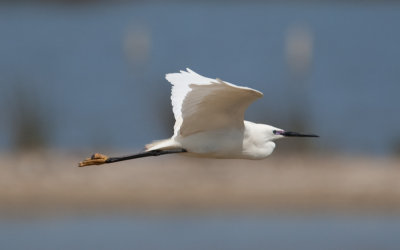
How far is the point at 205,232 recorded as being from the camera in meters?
15.8

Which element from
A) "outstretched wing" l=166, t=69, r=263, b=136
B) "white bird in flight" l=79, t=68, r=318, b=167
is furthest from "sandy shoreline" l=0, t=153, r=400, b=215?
"outstretched wing" l=166, t=69, r=263, b=136

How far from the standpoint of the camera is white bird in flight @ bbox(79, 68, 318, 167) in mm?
9406

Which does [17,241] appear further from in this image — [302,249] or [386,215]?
[386,215]

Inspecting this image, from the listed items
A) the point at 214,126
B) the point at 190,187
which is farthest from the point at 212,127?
the point at 190,187

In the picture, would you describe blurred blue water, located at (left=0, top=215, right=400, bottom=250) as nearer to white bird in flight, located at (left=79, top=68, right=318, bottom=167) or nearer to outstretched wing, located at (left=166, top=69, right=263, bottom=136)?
white bird in flight, located at (left=79, top=68, right=318, bottom=167)

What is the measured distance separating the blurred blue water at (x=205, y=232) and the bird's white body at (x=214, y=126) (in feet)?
15.1

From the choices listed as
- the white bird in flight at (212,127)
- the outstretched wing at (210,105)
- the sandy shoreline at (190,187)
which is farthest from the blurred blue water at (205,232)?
the outstretched wing at (210,105)

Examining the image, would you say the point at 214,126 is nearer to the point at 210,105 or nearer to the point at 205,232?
the point at 210,105

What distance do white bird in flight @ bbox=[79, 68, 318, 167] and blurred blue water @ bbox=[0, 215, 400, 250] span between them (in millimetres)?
4606

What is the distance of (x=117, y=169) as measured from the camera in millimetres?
18328

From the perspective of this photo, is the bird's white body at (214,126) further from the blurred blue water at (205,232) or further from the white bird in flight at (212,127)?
the blurred blue water at (205,232)

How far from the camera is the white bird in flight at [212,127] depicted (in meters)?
9.41

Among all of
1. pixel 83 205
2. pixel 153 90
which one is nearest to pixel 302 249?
pixel 83 205

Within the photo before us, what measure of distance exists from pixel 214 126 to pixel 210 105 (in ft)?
1.25
